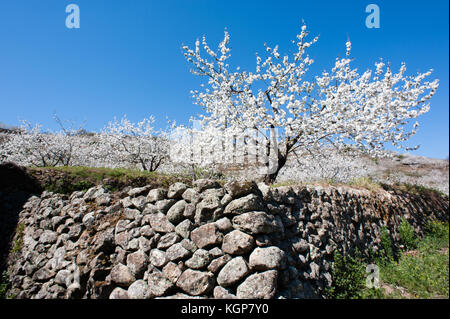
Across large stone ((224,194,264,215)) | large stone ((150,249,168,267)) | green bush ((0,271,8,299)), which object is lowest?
green bush ((0,271,8,299))

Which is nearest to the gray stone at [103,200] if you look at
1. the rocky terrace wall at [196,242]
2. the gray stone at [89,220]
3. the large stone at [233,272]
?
the rocky terrace wall at [196,242]

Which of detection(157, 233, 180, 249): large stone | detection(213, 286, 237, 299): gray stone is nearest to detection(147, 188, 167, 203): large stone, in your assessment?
detection(157, 233, 180, 249): large stone

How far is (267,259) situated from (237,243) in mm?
570

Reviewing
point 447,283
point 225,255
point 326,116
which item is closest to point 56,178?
point 225,255

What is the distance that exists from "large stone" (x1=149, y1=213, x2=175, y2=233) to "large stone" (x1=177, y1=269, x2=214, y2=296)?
1.03m

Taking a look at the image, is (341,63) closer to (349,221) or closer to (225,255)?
(349,221)

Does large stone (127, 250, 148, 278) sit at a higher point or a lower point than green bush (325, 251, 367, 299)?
higher

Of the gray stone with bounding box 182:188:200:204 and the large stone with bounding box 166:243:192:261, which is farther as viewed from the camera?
the gray stone with bounding box 182:188:200:204

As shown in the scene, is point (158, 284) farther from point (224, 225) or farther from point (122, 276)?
point (224, 225)

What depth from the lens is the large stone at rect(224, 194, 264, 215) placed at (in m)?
4.19

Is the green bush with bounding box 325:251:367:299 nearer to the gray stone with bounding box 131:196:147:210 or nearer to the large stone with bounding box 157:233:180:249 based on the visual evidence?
the large stone with bounding box 157:233:180:249

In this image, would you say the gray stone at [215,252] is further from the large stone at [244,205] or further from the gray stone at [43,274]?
the gray stone at [43,274]

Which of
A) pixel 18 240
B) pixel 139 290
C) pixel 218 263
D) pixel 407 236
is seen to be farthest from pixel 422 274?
pixel 18 240

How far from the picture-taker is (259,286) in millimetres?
3551
